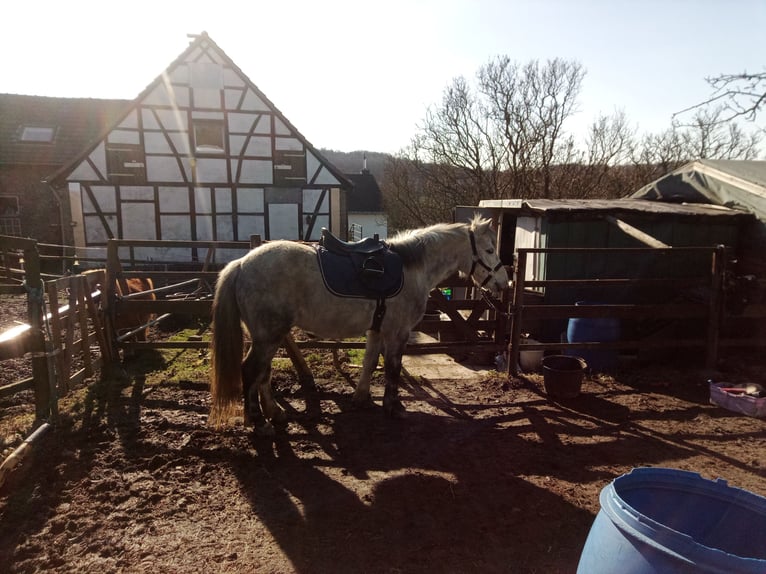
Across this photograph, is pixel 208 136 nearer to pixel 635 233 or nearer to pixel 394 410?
pixel 635 233

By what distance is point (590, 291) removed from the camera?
7785mm

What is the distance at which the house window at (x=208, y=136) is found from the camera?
624 inches

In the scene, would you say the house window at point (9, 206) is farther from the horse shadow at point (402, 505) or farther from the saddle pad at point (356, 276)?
the horse shadow at point (402, 505)

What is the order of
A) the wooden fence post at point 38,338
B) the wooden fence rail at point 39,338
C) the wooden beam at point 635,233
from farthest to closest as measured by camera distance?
the wooden beam at point 635,233, the wooden fence post at point 38,338, the wooden fence rail at point 39,338

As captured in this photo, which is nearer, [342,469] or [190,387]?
[342,469]

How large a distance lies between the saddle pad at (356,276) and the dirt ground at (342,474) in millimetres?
1383

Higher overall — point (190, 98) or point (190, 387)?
point (190, 98)

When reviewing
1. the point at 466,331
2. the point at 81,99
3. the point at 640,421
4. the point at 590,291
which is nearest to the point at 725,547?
the point at 640,421

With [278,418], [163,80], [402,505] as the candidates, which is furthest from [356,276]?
[163,80]

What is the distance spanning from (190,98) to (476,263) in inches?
583

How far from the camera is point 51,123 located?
2055 cm

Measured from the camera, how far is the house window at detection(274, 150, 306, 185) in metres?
16.6

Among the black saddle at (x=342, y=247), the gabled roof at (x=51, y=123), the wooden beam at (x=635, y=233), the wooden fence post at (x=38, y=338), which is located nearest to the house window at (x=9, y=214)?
the gabled roof at (x=51, y=123)

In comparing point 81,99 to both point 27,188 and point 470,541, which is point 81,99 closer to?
point 27,188
